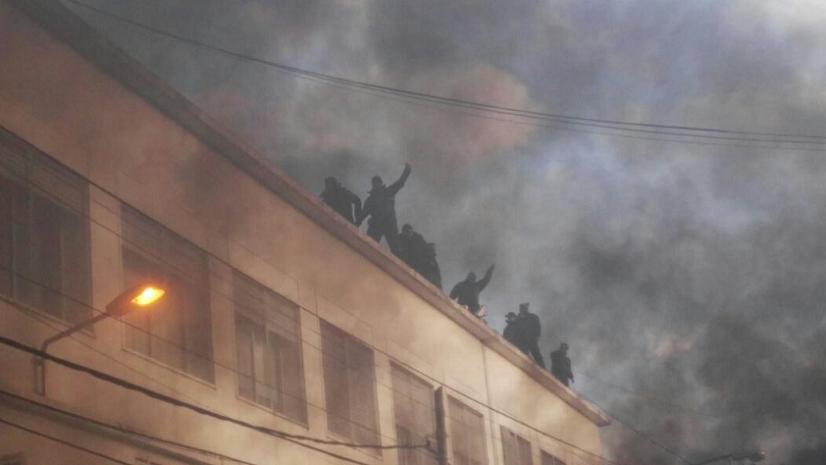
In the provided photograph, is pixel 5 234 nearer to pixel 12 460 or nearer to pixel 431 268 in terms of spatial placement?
pixel 12 460

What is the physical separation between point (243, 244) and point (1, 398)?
6.75 meters

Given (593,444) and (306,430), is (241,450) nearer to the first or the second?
(306,430)

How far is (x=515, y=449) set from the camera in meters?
30.2

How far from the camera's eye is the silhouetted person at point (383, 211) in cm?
2678

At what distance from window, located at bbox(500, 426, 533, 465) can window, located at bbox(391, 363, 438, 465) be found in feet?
14.0

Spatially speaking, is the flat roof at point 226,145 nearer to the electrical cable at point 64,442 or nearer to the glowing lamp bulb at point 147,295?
the glowing lamp bulb at point 147,295

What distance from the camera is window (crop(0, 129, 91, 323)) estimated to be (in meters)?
15.2

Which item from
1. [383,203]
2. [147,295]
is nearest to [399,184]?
Answer: [383,203]

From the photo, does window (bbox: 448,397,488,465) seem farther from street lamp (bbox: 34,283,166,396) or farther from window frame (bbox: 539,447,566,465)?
street lamp (bbox: 34,283,166,396)

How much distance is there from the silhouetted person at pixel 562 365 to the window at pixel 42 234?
21064 mm

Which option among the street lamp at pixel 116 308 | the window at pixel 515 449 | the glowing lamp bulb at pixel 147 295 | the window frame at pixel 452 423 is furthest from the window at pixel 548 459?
the glowing lamp bulb at pixel 147 295

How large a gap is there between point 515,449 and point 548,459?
2.62 m

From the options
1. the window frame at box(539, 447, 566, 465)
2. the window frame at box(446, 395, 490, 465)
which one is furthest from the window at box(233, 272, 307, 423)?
the window frame at box(539, 447, 566, 465)

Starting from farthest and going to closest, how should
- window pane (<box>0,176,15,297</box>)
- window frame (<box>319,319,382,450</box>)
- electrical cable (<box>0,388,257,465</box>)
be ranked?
window frame (<box>319,319,382,450</box>) < window pane (<box>0,176,15,297</box>) < electrical cable (<box>0,388,257,465</box>)
